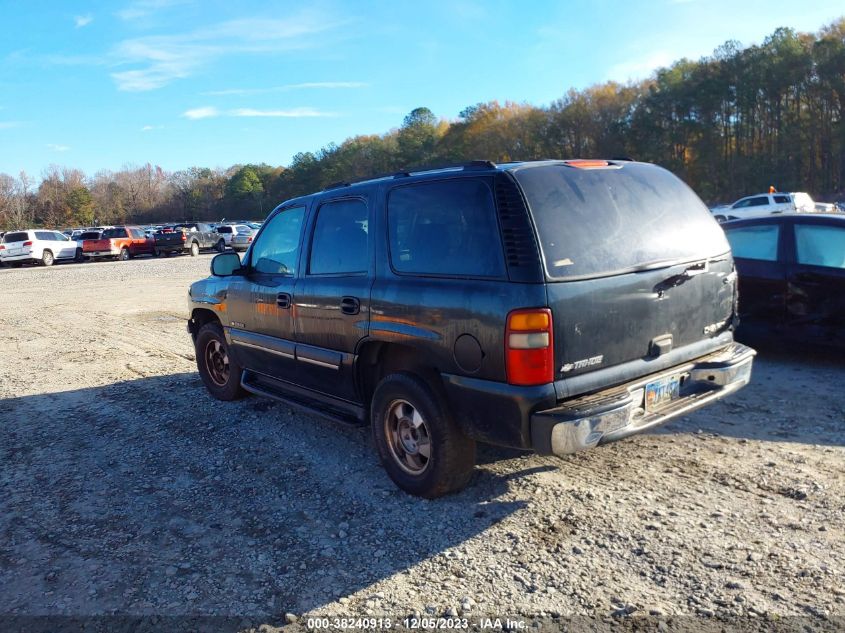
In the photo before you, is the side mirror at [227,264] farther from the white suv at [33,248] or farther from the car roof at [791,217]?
the white suv at [33,248]

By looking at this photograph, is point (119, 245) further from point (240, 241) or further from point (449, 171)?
point (449, 171)

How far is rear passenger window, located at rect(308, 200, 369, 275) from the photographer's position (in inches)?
171

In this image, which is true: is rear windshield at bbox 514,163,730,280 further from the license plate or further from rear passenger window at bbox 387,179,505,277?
the license plate

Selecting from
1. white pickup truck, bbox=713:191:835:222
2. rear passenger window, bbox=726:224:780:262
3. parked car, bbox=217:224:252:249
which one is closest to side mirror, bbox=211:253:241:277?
rear passenger window, bbox=726:224:780:262

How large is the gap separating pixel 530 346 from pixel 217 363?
13.3 feet

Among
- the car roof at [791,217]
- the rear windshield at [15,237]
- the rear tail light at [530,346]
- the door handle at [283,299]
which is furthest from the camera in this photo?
the rear windshield at [15,237]

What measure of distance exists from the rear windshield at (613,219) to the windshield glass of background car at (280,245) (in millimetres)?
2166

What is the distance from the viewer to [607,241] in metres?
3.57

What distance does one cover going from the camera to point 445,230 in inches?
147

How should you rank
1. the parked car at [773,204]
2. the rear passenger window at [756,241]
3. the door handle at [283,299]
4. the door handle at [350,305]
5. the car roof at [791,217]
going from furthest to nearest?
the parked car at [773,204] < the rear passenger window at [756,241] < the car roof at [791,217] < the door handle at [283,299] < the door handle at [350,305]

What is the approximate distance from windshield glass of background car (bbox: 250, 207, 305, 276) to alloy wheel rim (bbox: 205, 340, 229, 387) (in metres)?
1.17

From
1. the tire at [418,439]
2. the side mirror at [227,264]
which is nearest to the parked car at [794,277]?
the tire at [418,439]

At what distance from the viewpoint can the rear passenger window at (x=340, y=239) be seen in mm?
4352

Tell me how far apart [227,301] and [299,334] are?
1.32 m
